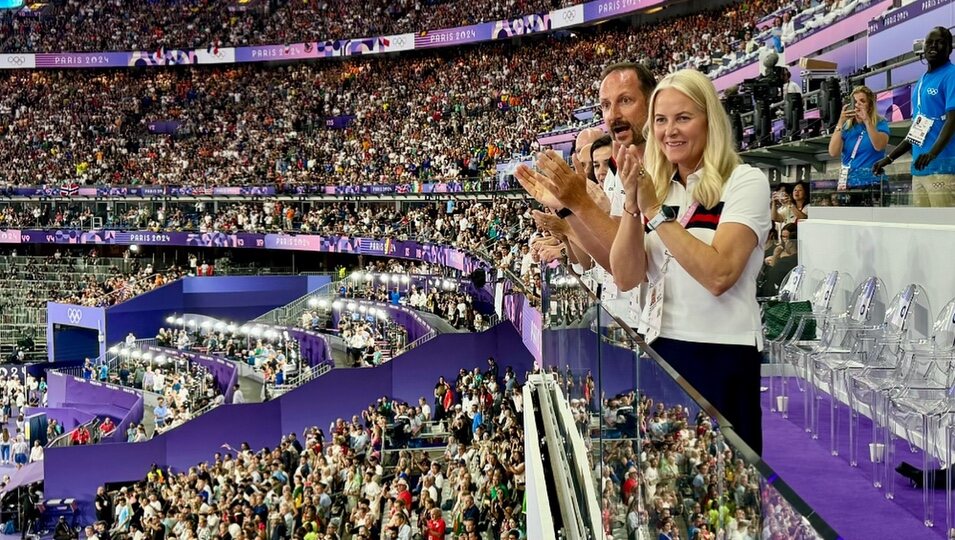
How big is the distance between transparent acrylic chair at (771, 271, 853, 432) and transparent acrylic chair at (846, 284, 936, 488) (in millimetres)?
522

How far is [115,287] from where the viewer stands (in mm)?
35469

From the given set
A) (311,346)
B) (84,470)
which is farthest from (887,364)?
(311,346)

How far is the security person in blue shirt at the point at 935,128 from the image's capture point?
17.2 feet

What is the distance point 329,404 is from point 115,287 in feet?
63.0

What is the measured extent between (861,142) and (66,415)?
73.9 feet

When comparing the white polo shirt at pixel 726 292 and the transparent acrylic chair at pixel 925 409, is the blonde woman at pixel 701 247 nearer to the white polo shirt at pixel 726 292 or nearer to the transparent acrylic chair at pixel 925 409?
the white polo shirt at pixel 726 292

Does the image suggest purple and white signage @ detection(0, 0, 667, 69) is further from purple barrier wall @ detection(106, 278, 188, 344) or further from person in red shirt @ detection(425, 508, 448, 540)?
person in red shirt @ detection(425, 508, 448, 540)

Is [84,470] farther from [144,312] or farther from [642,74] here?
[642,74]

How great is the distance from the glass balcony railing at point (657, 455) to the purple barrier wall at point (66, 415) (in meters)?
22.8

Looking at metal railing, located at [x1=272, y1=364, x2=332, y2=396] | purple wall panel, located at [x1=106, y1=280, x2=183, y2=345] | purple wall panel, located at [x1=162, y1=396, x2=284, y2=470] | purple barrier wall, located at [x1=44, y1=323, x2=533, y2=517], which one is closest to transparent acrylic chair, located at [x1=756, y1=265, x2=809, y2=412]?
purple barrier wall, located at [x1=44, y1=323, x2=533, y2=517]

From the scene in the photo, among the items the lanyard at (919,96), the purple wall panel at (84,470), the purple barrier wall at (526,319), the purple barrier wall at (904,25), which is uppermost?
the purple barrier wall at (904,25)

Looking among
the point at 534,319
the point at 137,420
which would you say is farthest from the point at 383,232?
the point at 534,319

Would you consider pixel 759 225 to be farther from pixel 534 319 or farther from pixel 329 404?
pixel 329 404

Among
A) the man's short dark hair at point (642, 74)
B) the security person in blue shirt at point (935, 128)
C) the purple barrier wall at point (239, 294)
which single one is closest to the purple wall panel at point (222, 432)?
the security person in blue shirt at point (935, 128)
